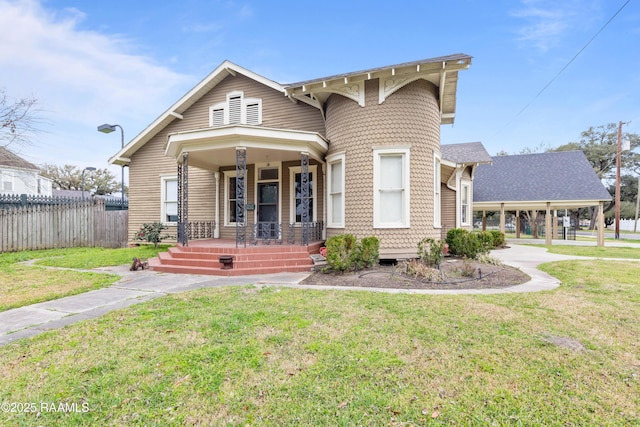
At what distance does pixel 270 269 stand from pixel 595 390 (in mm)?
6122

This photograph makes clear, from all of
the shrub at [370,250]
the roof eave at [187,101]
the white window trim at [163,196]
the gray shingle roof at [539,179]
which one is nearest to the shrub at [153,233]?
the white window trim at [163,196]

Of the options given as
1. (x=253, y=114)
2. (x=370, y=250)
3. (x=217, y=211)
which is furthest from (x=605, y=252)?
(x=217, y=211)

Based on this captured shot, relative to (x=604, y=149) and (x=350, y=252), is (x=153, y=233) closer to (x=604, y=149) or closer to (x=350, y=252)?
(x=350, y=252)

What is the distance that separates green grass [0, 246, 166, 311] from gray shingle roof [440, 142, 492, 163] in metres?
13.0

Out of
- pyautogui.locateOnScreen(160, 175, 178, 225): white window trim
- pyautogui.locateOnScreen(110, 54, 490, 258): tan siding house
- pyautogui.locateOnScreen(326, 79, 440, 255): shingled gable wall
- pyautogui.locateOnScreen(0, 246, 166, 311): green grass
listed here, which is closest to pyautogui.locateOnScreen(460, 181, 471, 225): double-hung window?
pyautogui.locateOnScreen(110, 54, 490, 258): tan siding house

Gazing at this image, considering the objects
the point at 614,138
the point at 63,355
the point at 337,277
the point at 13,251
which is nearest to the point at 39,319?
the point at 63,355

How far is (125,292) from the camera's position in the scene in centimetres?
571

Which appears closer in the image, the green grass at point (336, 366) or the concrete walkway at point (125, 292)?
the green grass at point (336, 366)

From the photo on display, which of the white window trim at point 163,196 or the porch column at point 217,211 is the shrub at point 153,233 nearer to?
the white window trim at point 163,196

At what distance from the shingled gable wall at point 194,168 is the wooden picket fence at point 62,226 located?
93 cm

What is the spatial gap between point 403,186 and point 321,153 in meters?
2.74

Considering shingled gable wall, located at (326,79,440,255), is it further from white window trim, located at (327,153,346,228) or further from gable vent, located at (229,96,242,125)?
gable vent, located at (229,96,242,125)

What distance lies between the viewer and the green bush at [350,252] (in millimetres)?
7176

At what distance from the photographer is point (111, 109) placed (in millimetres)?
19625
